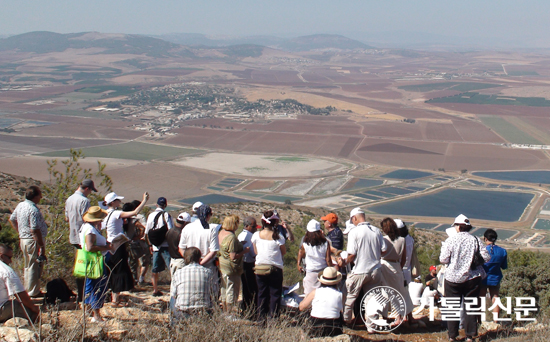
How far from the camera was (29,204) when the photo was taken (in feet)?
24.2

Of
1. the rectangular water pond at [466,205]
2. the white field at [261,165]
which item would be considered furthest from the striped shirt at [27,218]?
the white field at [261,165]

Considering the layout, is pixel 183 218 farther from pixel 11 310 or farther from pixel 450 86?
pixel 450 86

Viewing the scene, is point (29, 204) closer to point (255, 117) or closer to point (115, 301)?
point (115, 301)

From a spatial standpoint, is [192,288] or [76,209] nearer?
[192,288]

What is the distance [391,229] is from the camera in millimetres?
7570

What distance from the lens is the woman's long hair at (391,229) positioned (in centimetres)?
757

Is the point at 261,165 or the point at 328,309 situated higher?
the point at 328,309

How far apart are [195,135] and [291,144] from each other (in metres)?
19.9

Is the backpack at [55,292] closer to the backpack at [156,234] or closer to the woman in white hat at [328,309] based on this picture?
the backpack at [156,234]

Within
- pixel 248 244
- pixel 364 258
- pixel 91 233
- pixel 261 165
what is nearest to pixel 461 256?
pixel 364 258

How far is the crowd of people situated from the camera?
6.45 meters

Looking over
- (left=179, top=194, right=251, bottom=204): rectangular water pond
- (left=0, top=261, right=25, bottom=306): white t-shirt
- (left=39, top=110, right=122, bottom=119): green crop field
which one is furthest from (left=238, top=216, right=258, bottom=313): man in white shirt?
(left=39, top=110, right=122, bottom=119): green crop field

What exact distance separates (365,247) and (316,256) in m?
0.78

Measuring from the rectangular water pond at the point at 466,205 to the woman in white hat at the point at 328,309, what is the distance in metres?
38.2
